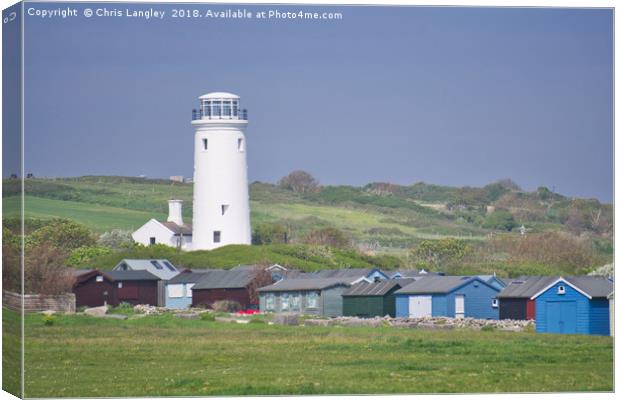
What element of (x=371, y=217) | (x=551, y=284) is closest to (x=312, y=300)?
(x=551, y=284)

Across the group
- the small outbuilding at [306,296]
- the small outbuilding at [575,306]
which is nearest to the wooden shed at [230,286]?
the small outbuilding at [306,296]

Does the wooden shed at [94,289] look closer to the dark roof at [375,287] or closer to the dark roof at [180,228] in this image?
the dark roof at [375,287]

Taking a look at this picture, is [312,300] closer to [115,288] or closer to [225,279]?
[225,279]

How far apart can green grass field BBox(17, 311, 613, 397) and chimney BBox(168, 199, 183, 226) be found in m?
15.5

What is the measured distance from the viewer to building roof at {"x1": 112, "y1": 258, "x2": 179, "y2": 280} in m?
42.0

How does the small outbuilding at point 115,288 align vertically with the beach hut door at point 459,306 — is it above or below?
above

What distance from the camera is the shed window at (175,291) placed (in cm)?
4225

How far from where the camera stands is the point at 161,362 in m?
26.0

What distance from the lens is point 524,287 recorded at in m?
38.2

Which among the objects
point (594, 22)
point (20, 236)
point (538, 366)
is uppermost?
point (594, 22)

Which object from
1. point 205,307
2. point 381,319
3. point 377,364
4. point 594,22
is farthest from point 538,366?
point 205,307

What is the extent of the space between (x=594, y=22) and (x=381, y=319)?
14.5 meters

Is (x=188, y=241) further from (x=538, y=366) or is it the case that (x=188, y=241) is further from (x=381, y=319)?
(x=538, y=366)

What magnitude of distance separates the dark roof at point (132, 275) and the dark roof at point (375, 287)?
469 centimetres
